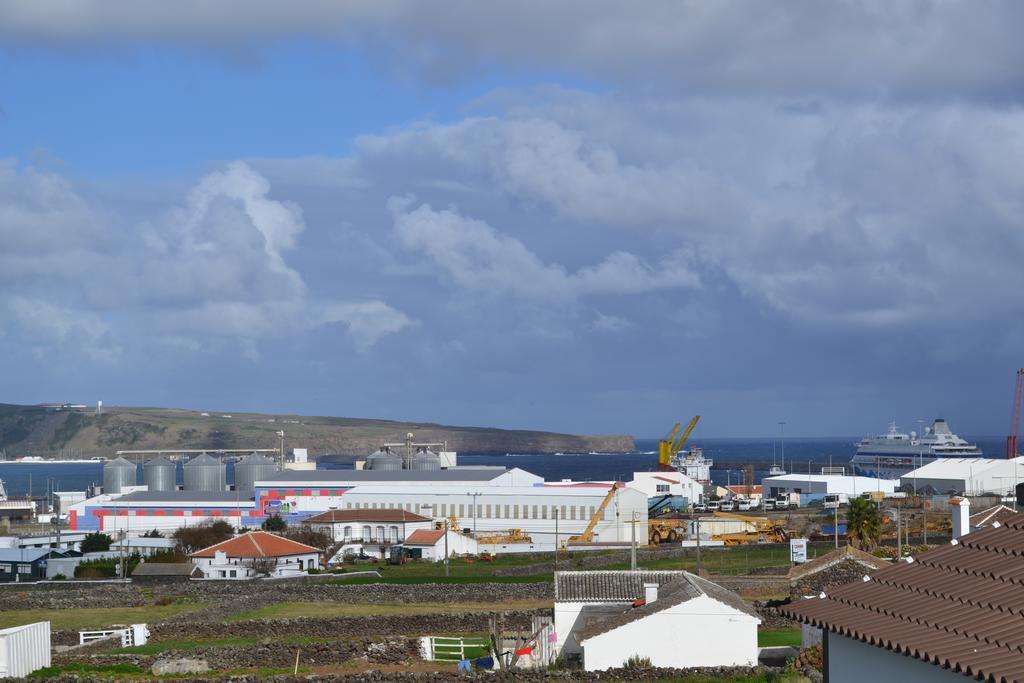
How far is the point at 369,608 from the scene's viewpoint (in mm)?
41719

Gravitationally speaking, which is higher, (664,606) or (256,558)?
(664,606)

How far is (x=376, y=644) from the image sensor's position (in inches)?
1211

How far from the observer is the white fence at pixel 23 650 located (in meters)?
27.2

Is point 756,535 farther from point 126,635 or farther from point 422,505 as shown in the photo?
point 126,635

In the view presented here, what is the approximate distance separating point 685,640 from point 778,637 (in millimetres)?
6788

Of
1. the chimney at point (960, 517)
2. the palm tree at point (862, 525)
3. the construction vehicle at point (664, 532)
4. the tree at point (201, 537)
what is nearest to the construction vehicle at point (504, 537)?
the construction vehicle at point (664, 532)

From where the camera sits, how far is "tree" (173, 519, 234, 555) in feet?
214

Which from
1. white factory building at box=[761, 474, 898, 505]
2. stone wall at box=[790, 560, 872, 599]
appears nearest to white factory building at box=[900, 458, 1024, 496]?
white factory building at box=[761, 474, 898, 505]

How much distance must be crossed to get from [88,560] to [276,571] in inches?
434

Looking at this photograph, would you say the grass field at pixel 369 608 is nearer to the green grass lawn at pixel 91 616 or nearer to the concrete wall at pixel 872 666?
the green grass lawn at pixel 91 616

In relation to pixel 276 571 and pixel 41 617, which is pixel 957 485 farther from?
pixel 41 617

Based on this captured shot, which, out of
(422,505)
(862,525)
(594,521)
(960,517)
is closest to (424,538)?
(594,521)

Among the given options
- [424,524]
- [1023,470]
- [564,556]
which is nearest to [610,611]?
[564,556]

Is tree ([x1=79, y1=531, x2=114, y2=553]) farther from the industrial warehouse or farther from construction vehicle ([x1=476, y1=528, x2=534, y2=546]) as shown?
construction vehicle ([x1=476, y1=528, x2=534, y2=546])
